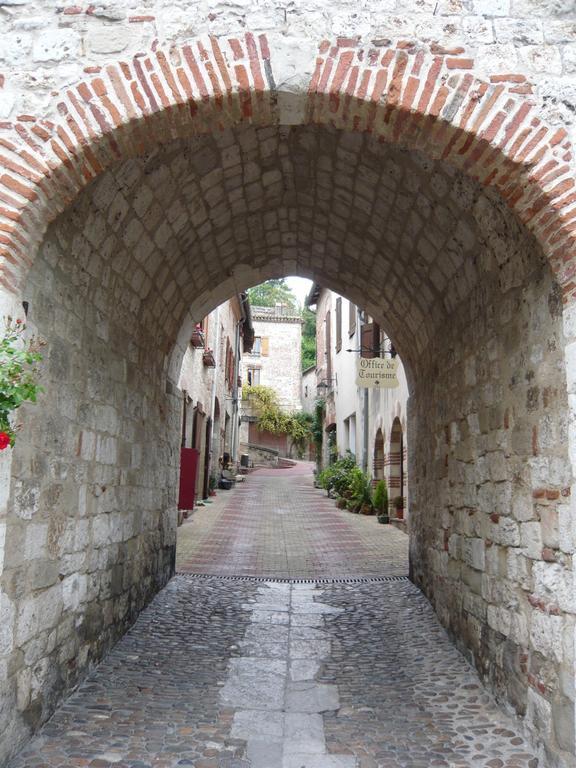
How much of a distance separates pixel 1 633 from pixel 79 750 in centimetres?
76

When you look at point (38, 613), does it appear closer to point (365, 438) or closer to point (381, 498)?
point (381, 498)

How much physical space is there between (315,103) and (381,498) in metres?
9.92

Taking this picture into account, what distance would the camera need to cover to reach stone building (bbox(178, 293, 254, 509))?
11172mm

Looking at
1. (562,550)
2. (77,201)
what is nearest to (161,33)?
(77,201)

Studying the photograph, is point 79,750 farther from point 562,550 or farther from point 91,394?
point 562,550

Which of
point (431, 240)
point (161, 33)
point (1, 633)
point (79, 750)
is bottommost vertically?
point (79, 750)

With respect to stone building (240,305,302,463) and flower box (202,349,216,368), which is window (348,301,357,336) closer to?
flower box (202,349,216,368)

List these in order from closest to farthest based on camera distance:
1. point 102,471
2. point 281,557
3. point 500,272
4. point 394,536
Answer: point 500,272
point 102,471
point 281,557
point 394,536

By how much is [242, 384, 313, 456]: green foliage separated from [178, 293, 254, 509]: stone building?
7.93 metres

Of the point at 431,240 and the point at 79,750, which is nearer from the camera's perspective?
the point at 79,750

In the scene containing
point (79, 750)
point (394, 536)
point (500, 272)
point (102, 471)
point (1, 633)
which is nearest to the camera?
point (1, 633)

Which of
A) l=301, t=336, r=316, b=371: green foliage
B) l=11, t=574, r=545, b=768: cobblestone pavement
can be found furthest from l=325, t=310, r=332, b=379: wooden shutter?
l=11, t=574, r=545, b=768: cobblestone pavement

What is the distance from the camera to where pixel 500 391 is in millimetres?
3861

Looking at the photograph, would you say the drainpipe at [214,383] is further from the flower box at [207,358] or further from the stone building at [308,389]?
the stone building at [308,389]
